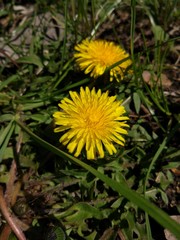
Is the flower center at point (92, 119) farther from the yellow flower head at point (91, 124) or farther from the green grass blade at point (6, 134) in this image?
the green grass blade at point (6, 134)

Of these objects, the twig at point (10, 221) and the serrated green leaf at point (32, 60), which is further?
the serrated green leaf at point (32, 60)

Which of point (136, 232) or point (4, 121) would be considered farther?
point (4, 121)

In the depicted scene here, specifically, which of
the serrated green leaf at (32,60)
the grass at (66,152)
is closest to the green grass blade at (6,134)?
the grass at (66,152)

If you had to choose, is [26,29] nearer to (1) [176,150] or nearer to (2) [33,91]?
(2) [33,91]

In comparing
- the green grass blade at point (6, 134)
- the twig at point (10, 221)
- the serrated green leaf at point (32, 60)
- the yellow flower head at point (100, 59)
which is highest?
the serrated green leaf at point (32, 60)

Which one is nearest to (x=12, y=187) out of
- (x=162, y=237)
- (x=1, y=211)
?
(x=1, y=211)

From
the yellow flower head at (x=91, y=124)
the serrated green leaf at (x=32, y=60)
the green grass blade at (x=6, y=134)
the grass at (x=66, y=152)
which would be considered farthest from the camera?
the serrated green leaf at (x=32, y=60)

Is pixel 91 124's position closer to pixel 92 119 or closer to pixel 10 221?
pixel 92 119

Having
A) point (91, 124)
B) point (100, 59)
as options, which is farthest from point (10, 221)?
point (100, 59)
